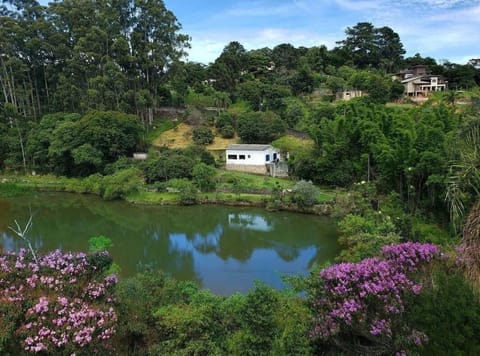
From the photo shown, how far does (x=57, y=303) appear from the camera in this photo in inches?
160

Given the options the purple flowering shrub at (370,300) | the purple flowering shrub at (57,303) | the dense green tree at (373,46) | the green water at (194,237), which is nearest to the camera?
the purple flowering shrub at (57,303)

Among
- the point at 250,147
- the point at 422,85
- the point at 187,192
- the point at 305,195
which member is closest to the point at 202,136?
the point at 250,147

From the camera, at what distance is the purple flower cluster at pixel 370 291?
403cm

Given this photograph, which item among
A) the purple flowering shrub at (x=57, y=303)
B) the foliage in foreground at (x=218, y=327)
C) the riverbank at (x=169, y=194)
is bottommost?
the riverbank at (x=169, y=194)

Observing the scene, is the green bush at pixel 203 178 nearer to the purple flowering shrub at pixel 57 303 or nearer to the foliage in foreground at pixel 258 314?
the foliage in foreground at pixel 258 314

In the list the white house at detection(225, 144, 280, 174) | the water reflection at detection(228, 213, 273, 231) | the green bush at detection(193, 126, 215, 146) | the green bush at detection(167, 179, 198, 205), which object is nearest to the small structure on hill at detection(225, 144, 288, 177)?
the white house at detection(225, 144, 280, 174)

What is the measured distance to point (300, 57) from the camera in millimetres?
36125

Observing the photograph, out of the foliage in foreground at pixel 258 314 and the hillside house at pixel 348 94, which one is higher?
the hillside house at pixel 348 94

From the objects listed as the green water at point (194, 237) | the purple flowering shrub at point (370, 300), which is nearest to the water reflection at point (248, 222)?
the green water at point (194, 237)

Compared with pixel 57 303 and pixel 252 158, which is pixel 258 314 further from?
pixel 252 158

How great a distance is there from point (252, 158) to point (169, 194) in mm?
5605

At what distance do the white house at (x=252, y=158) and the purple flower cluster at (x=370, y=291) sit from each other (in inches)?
652

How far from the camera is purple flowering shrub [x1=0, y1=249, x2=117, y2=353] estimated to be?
3.76 m

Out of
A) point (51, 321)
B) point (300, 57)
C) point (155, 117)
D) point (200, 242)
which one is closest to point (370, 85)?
point (300, 57)
